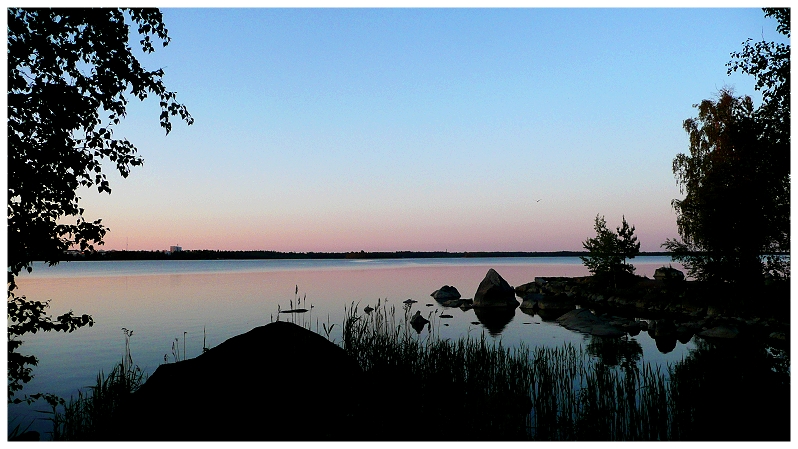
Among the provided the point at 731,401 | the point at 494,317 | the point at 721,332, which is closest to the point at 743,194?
the point at 721,332

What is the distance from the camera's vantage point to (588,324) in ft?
76.4

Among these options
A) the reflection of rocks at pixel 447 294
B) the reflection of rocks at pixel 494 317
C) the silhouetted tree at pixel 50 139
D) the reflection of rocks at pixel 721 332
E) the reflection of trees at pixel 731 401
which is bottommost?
the reflection of rocks at pixel 494 317

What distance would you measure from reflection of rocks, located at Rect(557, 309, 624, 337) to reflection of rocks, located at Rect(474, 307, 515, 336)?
127 inches

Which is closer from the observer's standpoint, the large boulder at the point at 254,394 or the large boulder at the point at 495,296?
the large boulder at the point at 254,394

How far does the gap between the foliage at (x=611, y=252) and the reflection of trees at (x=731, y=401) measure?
2434 cm

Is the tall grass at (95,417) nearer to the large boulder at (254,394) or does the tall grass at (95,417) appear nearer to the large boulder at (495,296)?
the large boulder at (254,394)

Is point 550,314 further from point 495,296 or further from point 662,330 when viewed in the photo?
point 662,330

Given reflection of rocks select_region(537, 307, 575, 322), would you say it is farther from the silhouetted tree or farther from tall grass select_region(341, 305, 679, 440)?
the silhouetted tree

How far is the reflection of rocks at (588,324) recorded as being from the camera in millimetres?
21172

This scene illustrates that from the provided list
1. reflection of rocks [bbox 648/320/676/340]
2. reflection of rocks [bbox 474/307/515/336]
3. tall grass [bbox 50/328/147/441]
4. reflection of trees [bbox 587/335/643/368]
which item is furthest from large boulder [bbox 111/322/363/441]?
reflection of rocks [bbox 648/320/676/340]

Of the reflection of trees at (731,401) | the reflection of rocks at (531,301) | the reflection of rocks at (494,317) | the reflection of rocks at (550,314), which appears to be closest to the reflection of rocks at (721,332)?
the reflection of trees at (731,401)

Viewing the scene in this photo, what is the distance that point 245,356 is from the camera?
9.60 meters
